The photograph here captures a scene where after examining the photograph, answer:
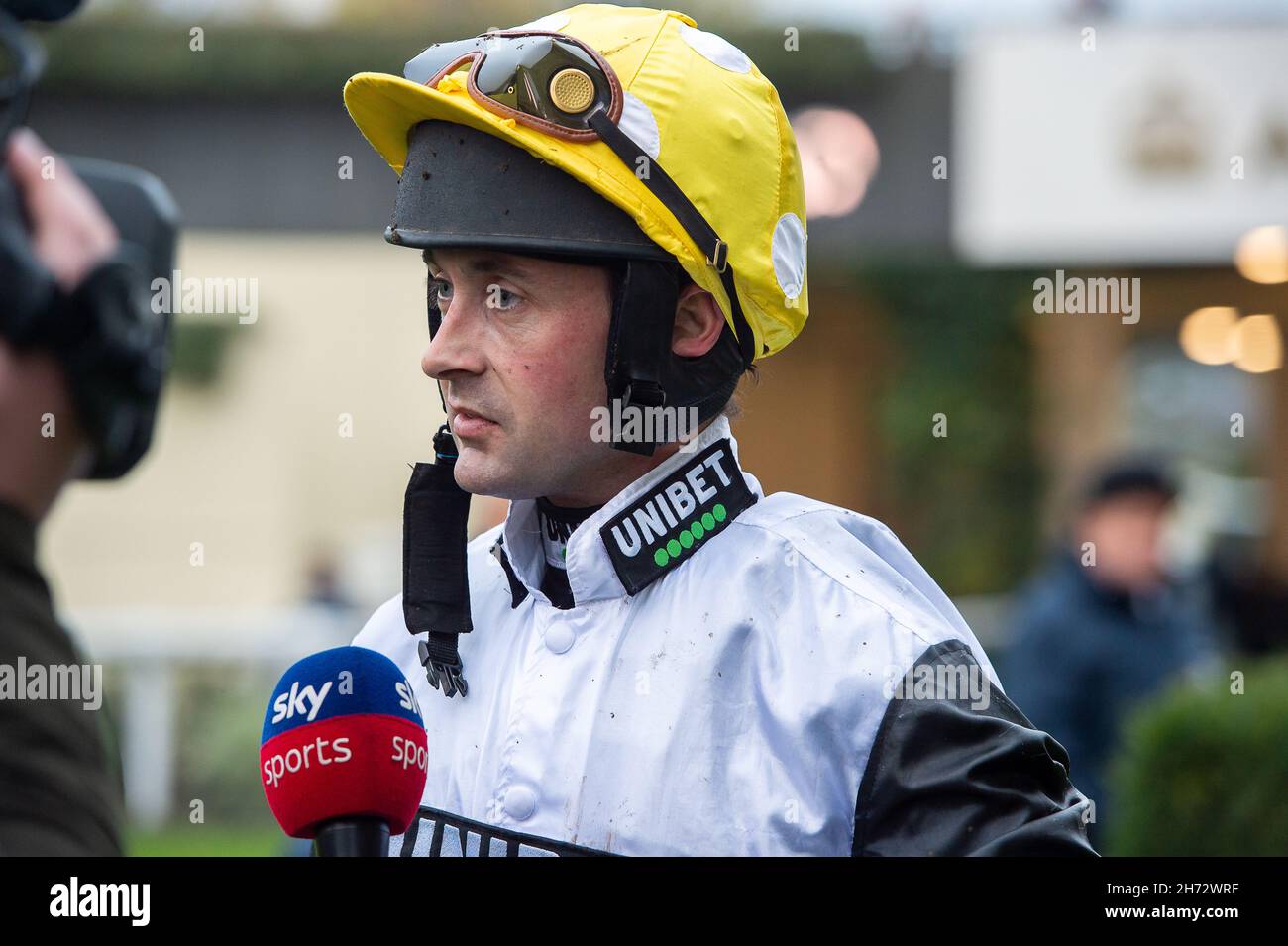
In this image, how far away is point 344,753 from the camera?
1.70 metres

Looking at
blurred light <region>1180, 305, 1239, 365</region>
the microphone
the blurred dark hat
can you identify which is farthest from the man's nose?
blurred light <region>1180, 305, 1239, 365</region>

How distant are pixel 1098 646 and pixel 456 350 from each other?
12.0 ft

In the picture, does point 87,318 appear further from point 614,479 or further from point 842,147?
point 842,147

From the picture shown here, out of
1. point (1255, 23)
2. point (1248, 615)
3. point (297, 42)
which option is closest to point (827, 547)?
point (1248, 615)

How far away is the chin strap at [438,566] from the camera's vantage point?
2080 millimetres

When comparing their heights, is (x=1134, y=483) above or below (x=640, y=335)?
above

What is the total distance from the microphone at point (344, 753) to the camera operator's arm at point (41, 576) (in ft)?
0.60

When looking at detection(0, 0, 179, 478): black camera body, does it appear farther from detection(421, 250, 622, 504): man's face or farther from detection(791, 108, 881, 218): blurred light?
detection(791, 108, 881, 218): blurred light

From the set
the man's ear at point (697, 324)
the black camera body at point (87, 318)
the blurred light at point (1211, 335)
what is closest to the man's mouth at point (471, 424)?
the man's ear at point (697, 324)

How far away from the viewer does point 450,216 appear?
6.45 feet

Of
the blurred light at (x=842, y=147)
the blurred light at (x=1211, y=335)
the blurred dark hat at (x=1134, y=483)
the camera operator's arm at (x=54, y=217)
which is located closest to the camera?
the camera operator's arm at (x=54, y=217)

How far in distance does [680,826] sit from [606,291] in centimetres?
63

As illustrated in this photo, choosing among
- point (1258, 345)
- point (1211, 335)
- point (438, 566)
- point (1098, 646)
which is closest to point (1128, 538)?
point (1098, 646)

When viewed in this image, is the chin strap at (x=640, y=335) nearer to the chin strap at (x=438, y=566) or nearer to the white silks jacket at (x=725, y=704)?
the white silks jacket at (x=725, y=704)
